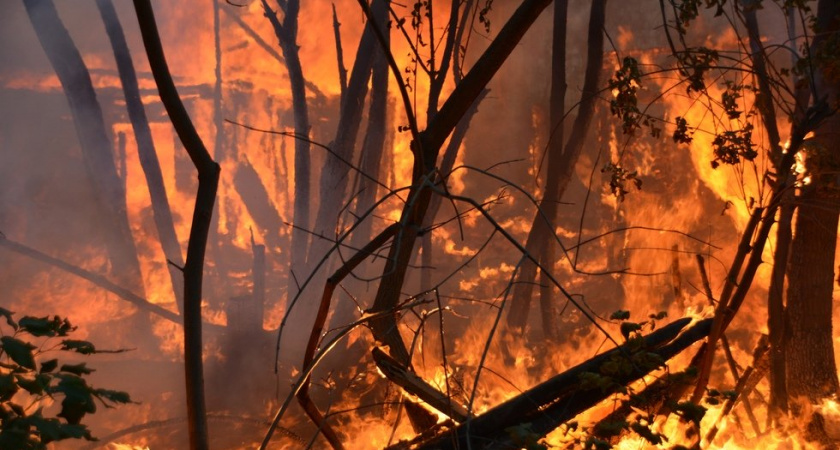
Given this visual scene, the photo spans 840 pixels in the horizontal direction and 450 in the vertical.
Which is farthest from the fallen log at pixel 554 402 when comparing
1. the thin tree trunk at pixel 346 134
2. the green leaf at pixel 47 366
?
the thin tree trunk at pixel 346 134

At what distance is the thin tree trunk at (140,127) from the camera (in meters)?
7.99

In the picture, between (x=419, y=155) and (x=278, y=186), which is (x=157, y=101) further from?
(x=419, y=155)

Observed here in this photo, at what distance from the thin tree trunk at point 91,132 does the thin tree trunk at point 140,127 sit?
0.37m

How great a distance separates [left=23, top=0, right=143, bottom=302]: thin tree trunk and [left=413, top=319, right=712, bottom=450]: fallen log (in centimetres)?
705

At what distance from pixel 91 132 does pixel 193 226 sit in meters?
6.79

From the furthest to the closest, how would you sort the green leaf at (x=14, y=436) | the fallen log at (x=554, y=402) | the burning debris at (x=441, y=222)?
the burning debris at (x=441, y=222) → the fallen log at (x=554, y=402) → the green leaf at (x=14, y=436)

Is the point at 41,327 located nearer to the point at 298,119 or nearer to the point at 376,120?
the point at 376,120

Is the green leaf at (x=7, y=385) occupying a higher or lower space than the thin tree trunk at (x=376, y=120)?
lower

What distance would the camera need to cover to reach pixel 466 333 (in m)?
8.56

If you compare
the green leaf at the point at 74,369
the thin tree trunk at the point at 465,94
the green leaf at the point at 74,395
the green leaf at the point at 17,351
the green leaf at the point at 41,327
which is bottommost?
the green leaf at the point at 74,395

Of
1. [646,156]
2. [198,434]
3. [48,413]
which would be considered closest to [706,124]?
[646,156]

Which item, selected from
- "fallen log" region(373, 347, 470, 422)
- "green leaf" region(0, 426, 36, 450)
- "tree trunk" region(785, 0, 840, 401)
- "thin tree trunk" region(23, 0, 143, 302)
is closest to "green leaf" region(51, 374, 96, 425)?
"green leaf" region(0, 426, 36, 450)

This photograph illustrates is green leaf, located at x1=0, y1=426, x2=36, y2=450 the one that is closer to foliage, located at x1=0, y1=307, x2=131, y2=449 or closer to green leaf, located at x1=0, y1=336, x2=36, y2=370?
foliage, located at x1=0, y1=307, x2=131, y2=449

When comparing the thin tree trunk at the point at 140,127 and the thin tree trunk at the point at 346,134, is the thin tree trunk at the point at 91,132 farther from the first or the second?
the thin tree trunk at the point at 346,134
